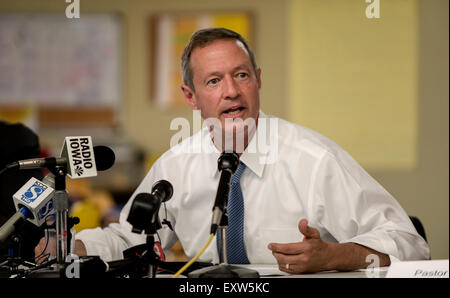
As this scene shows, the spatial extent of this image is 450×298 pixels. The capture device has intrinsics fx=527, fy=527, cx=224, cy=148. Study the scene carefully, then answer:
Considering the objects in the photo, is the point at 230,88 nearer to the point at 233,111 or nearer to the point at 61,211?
the point at 233,111

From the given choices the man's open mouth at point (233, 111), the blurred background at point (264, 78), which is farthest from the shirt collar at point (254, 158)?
the blurred background at point (264, 78)

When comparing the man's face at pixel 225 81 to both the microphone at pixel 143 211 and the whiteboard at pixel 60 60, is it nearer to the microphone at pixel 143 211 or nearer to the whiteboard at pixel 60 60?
the microphone at pixel 143 211

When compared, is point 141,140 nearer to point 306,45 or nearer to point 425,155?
point 306,45

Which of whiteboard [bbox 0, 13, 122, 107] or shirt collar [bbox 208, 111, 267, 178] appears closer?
shirt collar [bbox 208, 111, 267, 178]

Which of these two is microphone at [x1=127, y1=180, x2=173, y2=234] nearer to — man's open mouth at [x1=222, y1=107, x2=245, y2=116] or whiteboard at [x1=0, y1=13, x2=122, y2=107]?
man's open mouth at [x1=222, y1=107, x2=245, y2=116]

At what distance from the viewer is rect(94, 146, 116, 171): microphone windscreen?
1052 mm

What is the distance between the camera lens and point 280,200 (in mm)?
1529

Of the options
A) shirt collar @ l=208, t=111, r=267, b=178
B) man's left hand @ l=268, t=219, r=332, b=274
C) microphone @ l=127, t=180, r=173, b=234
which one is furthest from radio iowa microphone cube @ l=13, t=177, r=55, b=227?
shirt collar @ l=208, t=111, r=267, b=178

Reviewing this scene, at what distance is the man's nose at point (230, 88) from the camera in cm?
143

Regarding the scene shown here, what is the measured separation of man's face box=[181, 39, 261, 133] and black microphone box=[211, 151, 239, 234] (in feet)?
1.44

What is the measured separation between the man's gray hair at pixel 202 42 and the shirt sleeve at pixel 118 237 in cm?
30
